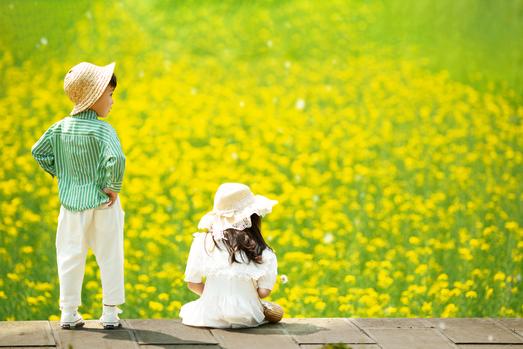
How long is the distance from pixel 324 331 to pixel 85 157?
4.99 feet

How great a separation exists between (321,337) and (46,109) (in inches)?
144

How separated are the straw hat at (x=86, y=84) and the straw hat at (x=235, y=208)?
83 centimetres

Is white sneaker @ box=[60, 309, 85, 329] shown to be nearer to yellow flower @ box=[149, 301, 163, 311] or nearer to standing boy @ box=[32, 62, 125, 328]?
standing boy @ box=[32, 62, 125, 328]

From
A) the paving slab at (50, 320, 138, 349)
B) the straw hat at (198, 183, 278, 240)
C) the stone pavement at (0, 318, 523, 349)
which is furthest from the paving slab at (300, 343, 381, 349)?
the paving slab at (50, 320, 138, 349)

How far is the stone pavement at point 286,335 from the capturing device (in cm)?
518

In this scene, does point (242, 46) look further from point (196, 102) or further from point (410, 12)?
point (410, 12)

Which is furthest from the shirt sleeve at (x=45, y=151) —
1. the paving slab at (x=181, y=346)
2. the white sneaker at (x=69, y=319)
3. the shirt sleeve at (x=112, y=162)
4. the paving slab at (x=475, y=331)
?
the paving slab at (x=475, y=331)

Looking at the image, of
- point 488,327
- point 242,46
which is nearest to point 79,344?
point 488,327

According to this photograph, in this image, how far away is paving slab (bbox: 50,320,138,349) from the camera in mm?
5098

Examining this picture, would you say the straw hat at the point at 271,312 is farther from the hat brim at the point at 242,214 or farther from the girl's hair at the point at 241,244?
the hat brim at the point at 242,214

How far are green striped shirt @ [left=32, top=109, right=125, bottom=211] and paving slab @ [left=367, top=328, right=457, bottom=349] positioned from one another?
1.53 m

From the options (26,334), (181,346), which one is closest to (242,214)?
(181,346)

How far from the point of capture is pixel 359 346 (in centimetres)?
527

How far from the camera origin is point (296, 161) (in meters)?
8.20
